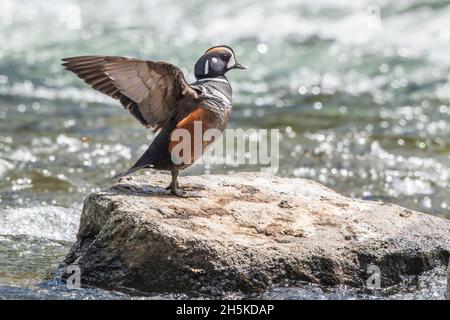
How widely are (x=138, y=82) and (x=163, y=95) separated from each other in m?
0.22

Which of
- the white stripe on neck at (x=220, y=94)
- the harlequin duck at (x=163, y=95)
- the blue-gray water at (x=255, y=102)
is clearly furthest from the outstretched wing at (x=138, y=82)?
the blue-gray water at (x=255, y=102)

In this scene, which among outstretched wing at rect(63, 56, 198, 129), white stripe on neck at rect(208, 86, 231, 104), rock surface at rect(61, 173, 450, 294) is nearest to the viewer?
rock surface at rect(61, 173, 450, 294)

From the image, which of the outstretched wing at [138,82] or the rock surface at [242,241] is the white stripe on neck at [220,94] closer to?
the outstretched wing at [138,82]

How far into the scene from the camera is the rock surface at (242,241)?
5.09m

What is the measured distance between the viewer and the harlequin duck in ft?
18.4

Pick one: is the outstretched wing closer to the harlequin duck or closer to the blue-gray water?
the harlequin duck

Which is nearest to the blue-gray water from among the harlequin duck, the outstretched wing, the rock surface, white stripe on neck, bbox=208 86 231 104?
the rock surface

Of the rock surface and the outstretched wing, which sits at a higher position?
the outstretched wing

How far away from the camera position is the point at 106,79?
571 cm

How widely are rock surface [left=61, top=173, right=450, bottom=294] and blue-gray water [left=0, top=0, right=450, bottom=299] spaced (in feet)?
0.46

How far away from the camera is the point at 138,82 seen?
18.7 feet

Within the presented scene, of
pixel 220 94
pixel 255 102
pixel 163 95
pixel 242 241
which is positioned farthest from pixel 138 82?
pixel 255 102

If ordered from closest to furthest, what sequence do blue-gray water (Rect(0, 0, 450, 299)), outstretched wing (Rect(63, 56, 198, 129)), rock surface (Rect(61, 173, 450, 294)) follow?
rock surface (Rect(61, 173, 450, 294)) → outstretched wing (Rect(63, 56, 198, 129)) → blue-gray water (Rect(0, 0, 450, 299))
